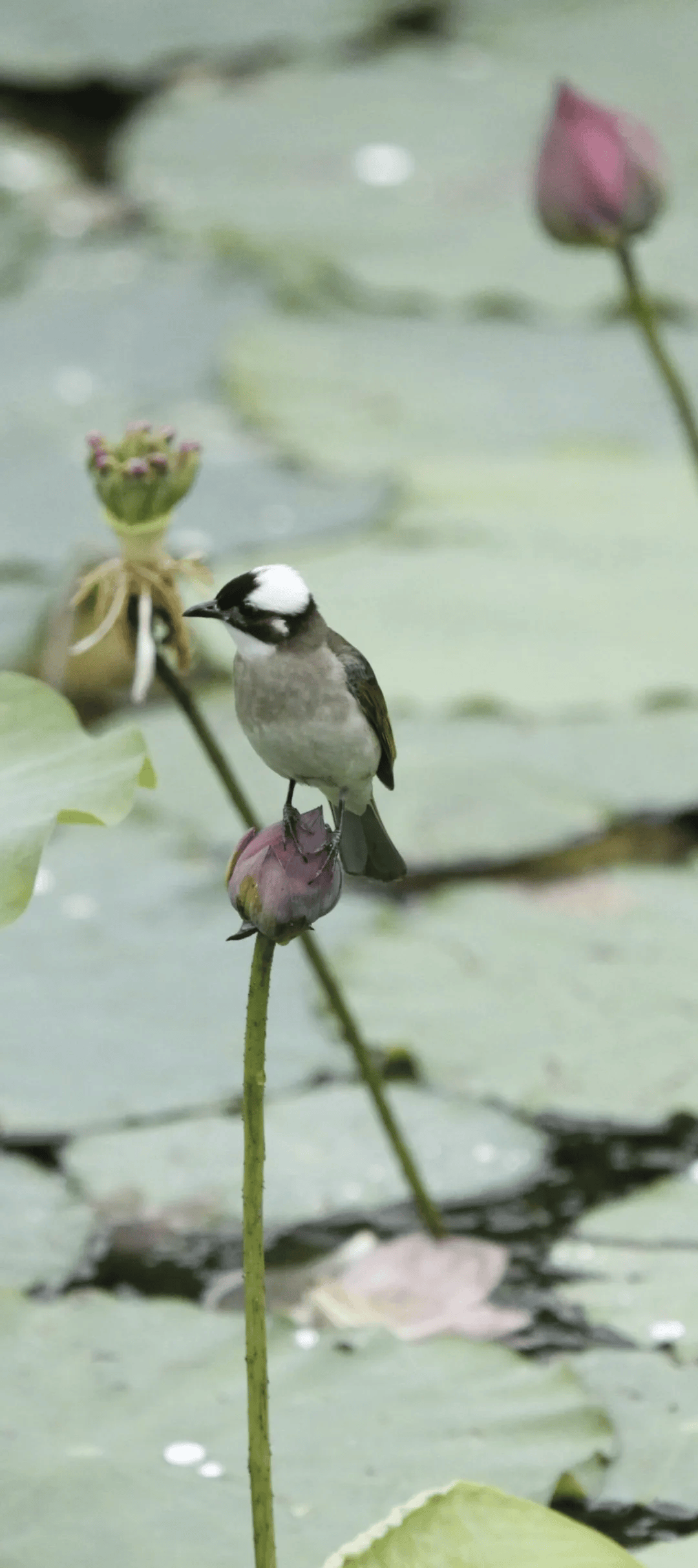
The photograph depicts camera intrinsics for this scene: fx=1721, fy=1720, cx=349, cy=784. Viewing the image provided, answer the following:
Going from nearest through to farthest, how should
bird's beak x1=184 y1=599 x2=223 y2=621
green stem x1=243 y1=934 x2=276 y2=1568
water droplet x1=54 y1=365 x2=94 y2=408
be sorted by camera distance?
green stem x1=243 y1=934 x2=276 y2=1568 < bird's beak x1=184 y1=599 x2=223 y2=621 < water droplet x1=54 y1=365 x2=94 y2=408

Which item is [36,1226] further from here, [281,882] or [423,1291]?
[281,882]

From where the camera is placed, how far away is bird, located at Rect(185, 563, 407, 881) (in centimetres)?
104

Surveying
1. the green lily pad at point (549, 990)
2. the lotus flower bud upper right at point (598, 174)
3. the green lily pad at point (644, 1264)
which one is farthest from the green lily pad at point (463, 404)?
the green lily pad at point (644, 1264)

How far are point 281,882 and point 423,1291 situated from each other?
0.87 metres

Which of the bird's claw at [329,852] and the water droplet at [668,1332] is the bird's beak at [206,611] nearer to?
the bird's claw at [329,852]

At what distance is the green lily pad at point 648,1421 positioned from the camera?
1.38 m

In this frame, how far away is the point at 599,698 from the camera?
236cm

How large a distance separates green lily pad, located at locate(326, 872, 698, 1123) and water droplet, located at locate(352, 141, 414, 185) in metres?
2.41

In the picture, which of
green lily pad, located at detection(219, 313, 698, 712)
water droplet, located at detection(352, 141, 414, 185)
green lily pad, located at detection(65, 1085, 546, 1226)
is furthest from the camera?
water droplet, located at detection(352, 141, 414, 185)

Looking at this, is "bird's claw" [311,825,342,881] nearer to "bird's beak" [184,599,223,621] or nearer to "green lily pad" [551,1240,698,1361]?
"bird's beak" [184,599,223,621]

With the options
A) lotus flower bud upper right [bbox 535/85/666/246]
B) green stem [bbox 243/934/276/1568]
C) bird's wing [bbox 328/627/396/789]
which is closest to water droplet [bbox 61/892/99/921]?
lotus flower bud upper right [bbox 535/85/666/246]

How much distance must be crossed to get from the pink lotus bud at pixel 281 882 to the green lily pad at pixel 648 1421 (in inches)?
26.2

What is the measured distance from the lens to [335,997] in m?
1.58

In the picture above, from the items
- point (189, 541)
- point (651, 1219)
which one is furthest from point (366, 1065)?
point (189, 541)
